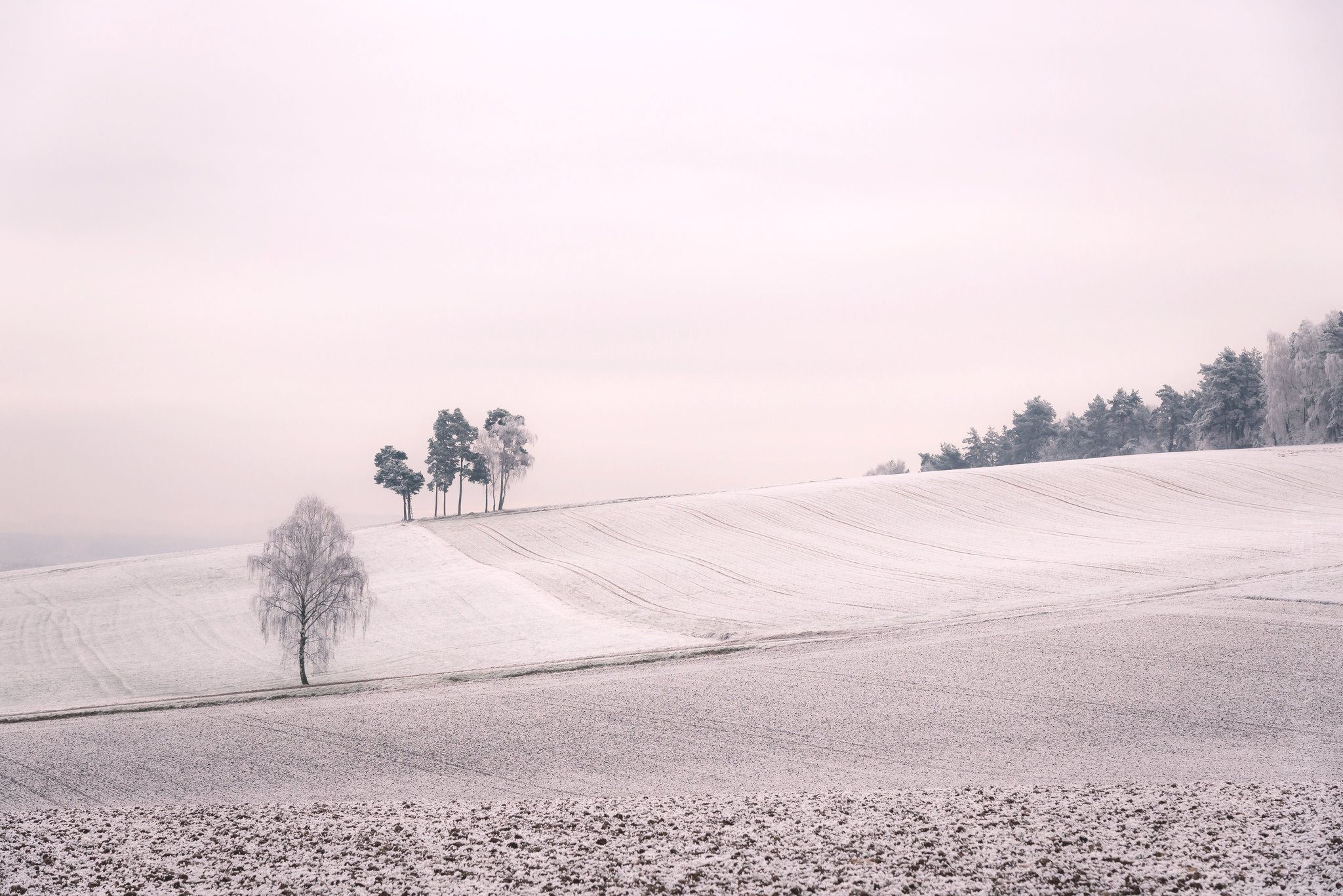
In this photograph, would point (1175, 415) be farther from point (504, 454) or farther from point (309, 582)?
point (309, 582)

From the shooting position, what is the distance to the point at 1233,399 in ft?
338

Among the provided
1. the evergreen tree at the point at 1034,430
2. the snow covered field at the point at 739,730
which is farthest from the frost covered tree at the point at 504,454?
the evergreen tree at the point at 1034,430

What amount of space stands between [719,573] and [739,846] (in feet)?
110

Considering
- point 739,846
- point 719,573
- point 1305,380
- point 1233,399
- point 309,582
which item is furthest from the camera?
point 1233,399

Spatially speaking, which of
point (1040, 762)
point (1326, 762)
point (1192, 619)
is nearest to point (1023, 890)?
point (1040, 762)

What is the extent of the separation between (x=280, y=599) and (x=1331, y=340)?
102037 mm

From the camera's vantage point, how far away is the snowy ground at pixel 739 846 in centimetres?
1093

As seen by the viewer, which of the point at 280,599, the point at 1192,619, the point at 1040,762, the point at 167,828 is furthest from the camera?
the point at 280,599

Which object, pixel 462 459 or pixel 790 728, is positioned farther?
pixel 462 459

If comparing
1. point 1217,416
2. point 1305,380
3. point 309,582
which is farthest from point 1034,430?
point 309,582

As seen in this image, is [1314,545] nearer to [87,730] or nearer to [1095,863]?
[1095,863]

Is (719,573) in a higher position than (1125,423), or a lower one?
Result: lower

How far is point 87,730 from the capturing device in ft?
79.1

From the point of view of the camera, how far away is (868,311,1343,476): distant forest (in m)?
91.4
